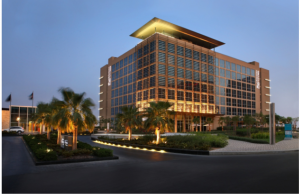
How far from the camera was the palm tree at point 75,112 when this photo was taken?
16938 mm

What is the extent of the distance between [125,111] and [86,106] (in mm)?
11256

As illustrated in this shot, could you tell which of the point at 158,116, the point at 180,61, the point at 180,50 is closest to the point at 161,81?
the point at 180,61

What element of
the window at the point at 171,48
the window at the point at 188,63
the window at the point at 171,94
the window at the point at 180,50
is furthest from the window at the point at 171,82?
the window at the point at 180,50

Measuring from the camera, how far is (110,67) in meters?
84.1

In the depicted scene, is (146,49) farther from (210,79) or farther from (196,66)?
(210,79)

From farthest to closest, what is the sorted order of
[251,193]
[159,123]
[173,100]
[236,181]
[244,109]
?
1. [244,109]
2. [173,100]
3. [159,123]
4. [236,181]
5. [251,193]

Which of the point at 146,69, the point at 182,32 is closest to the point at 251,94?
the point at 182,32

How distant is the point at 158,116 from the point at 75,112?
958 cm

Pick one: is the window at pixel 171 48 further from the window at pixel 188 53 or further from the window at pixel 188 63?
the window at pixel 188 63

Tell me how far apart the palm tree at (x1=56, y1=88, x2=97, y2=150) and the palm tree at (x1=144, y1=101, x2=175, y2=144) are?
7.74 metres

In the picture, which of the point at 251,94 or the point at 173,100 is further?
the point at 251,94

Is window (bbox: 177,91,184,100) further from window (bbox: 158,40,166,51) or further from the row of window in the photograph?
the row of window

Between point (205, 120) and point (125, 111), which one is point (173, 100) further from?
point (125, 111)

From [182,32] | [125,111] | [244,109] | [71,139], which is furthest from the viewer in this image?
[244,109]
